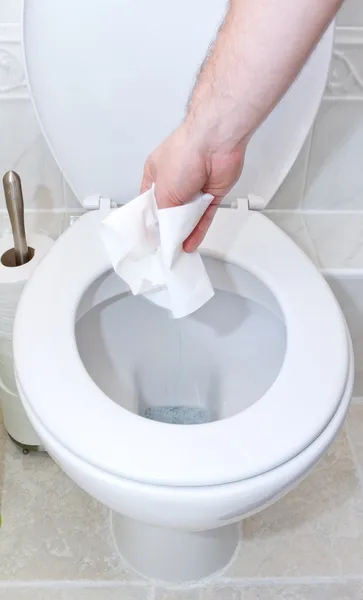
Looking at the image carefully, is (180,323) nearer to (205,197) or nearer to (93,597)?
(205,197)

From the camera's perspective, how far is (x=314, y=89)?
0.86 metres

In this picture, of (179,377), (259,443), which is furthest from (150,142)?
(259,443)

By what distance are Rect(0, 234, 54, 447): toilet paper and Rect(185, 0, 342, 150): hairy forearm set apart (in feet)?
1.28

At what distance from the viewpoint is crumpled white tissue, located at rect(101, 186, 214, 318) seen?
0.67m

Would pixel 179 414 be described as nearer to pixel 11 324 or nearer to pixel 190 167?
pixel 11 324

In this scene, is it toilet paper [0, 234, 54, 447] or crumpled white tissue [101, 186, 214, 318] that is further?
toilet paper [0, 234, 54, 447]

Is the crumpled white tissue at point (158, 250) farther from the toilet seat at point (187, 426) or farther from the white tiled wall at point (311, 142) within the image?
the white tiled wall at point (311, 142)

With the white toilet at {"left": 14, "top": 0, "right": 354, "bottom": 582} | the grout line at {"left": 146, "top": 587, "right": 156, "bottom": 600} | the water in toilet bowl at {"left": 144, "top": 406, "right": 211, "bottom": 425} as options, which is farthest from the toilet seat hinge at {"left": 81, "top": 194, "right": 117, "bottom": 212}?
the grout line at {"left": 146, "top": 587, "right": 156, "bottom": 600}

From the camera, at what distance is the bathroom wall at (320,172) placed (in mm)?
980

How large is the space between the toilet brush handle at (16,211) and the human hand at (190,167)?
9.8 inches

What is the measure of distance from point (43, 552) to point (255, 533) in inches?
12.2

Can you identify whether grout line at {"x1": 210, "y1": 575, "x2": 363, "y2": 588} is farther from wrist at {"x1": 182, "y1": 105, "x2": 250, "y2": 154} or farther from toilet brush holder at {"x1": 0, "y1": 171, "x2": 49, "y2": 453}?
wrist at {"x1": 182, "y1": 105, "x2": 250, "y2": 154}

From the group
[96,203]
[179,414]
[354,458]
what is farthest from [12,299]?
[354,458]

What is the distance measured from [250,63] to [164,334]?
45cm
